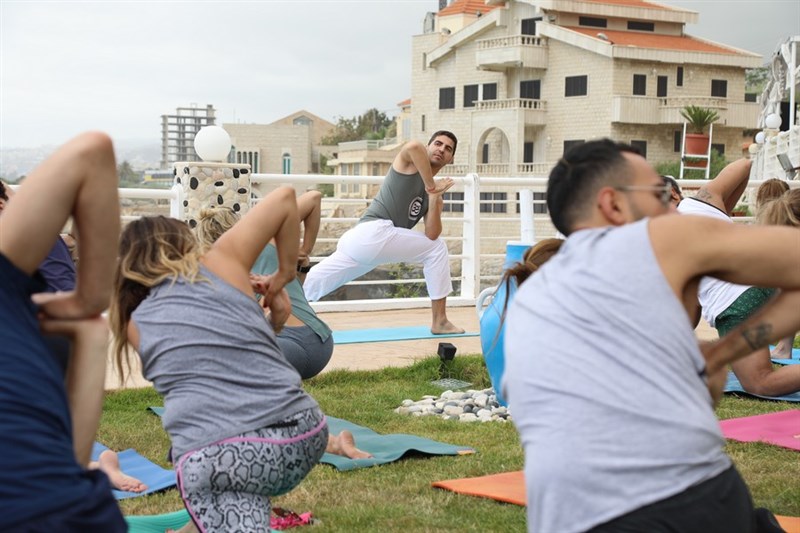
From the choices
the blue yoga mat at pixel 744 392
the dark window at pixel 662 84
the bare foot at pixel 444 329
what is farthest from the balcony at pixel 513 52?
the blue yoga mat at pixel 744 392

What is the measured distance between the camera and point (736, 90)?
191 feet

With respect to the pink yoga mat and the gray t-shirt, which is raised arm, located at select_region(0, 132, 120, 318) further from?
the pink yoga mat

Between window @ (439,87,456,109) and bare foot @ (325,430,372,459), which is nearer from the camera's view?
bare foot @ (325,430,372,459)

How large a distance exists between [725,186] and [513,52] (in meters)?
51.0

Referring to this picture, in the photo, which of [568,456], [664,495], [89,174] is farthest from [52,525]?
[664,495]

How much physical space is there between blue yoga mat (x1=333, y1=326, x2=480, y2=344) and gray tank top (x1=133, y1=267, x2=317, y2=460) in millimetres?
6293

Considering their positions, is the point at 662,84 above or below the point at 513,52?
below

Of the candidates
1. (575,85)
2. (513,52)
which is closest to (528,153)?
(575,85)

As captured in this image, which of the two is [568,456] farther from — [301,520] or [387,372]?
[387,372]

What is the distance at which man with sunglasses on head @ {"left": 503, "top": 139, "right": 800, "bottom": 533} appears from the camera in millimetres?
2436

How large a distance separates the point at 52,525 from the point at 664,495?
1347 mm

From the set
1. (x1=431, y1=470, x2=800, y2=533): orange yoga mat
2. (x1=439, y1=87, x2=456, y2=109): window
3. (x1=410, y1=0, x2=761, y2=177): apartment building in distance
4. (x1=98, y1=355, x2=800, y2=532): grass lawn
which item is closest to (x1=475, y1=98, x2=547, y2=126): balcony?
(x1=410, y1=0, x2=761, y2=177): apartment building in distance

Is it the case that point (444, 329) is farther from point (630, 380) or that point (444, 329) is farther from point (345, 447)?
point (630, 380)

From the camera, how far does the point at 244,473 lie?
3.50 meters
